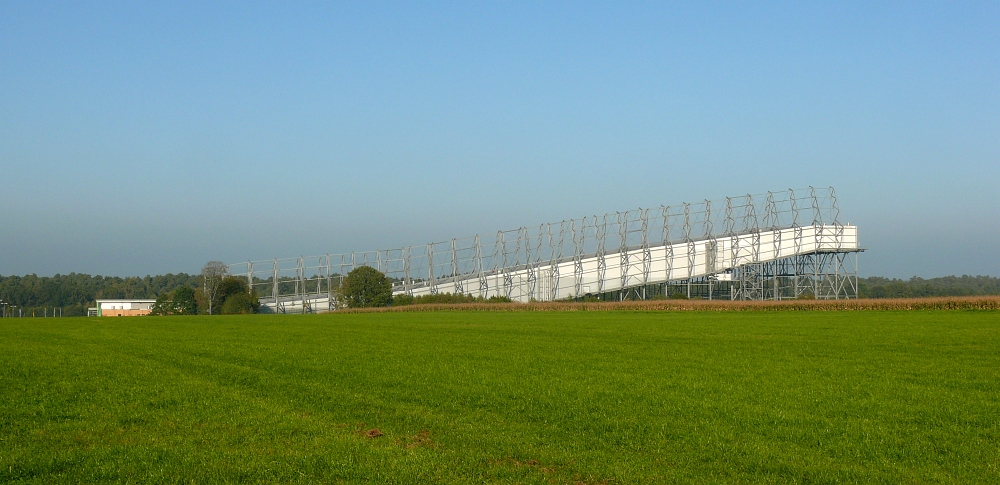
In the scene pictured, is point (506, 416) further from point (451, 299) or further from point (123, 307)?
point (123, 307)

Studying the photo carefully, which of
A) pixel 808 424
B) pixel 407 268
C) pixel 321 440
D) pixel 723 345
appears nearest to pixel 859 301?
pixel 723 345

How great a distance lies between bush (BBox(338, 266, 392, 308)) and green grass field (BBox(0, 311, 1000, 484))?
75.9m

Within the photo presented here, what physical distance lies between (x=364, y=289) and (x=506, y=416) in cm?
8891

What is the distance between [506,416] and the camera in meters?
12.6

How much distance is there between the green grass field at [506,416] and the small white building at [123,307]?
102 meters

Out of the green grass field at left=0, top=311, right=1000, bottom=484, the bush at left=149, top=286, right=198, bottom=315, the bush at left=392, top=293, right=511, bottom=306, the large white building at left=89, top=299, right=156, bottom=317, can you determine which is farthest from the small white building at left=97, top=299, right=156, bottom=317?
the green grass field at left=0, top=311, right=1000, bottom=484

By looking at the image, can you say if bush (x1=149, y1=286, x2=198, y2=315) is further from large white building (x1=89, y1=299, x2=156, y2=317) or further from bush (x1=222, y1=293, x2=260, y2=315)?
bush (x1=222, y1=293, x2=260, y2=315)

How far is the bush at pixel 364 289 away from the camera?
3917 inches

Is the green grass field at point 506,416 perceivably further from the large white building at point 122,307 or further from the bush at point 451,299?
the large white building at point 122,307

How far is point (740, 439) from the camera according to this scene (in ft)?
35.1

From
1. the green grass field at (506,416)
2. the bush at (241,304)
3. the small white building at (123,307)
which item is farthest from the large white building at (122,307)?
the green grass field at (506,416)

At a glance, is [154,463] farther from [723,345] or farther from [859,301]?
[859,301]

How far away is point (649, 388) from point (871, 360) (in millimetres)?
8003

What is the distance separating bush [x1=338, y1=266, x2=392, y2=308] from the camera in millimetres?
99481
